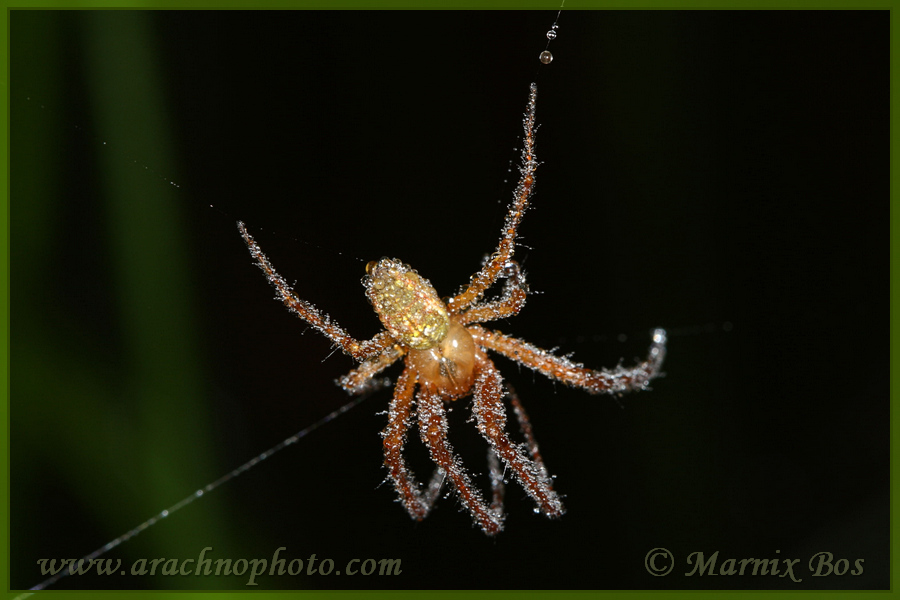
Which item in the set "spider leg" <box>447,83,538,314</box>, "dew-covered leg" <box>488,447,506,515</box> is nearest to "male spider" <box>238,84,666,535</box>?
"spider leg" <box>447,83,538,314</box>

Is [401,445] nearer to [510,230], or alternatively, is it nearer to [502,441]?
[502,441]

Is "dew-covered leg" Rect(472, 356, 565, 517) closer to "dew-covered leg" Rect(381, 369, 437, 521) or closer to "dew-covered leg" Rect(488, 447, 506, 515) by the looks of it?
"dew-covered leg" Rect(381, 369, 437, 521)

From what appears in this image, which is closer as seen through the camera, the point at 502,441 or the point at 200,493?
the point at 502,441

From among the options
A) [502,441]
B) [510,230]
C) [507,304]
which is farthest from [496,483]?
[510,230]

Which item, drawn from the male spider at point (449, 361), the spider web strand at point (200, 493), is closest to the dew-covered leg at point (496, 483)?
the male spider at point (449, 361)

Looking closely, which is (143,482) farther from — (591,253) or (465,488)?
(591,253)

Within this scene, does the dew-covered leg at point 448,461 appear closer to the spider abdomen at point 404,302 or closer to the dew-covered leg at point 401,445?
the dew-covered leg at point 401,445
